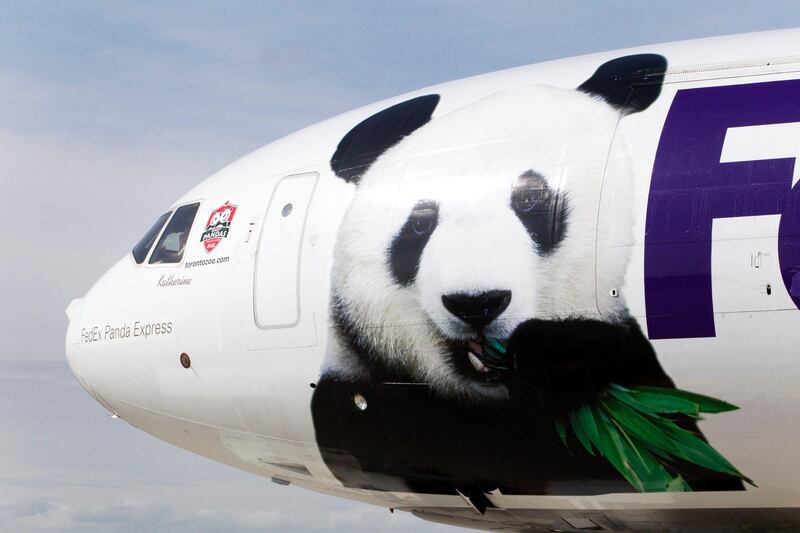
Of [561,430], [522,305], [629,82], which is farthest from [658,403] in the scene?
[629,82]

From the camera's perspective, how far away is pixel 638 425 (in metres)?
9.95

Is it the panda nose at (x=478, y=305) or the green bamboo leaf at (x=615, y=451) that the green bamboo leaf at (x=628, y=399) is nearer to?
the green bamboo leaf at (x=615, y=451)

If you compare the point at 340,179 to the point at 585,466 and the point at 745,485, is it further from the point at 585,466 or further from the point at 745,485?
the point at 745,485

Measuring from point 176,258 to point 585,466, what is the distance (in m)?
5.04

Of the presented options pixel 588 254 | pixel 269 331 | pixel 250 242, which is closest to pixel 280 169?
pixel 250 242

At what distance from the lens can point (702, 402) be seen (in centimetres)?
969

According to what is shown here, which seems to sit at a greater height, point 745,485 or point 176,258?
point 176,258

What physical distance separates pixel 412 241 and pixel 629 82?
2317mm

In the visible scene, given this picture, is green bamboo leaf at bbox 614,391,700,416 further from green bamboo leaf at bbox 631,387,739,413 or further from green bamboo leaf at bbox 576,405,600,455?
green bamboo leaf at bbox 576,405,600,455

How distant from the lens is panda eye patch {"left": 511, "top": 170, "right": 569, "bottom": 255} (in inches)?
404

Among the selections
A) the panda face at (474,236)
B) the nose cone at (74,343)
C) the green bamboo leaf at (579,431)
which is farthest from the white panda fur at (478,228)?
the nose cone at (74,343)

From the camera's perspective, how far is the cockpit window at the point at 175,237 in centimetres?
1319

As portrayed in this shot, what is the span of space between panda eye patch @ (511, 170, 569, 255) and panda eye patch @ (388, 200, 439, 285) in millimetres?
800

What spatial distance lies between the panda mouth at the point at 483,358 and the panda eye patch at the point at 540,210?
898 millimetres
